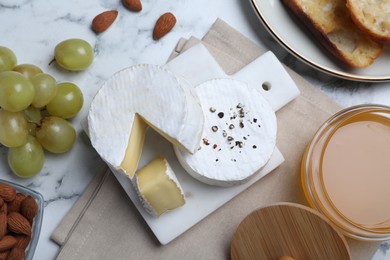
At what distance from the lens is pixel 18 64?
1.11 metres

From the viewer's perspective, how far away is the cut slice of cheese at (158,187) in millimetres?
962

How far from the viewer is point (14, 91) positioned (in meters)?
0.93

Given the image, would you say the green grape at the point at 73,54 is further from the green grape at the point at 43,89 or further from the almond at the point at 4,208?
the almond at the point at 4,208

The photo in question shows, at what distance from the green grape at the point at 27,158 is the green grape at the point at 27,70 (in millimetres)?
114

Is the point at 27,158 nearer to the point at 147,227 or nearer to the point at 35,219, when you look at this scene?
the point at 35,219

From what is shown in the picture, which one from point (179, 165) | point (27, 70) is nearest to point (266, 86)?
point (179, 165)

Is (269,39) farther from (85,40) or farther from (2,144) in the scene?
(2,144)

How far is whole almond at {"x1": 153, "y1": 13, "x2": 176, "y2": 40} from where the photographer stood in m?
1.10

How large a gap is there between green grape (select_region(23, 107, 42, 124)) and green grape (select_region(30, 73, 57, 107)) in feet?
0.09

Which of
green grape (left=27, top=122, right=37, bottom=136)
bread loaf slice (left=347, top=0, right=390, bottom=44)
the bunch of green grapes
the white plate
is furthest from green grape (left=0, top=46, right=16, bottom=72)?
bread loaf slice (left=347, top=0, right=390, bottom=44)

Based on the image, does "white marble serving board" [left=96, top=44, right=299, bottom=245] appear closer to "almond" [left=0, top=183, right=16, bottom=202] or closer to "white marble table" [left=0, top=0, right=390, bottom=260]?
"white marble table" [left=0, top=0, right=390, bottom=260]

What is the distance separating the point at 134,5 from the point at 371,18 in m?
0.44

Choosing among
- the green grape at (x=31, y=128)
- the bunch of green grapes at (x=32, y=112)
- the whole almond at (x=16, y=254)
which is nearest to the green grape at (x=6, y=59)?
the bunch of green grapes at (x=32, y=112)

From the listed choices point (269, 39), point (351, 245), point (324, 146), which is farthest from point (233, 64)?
point (351, 245)
